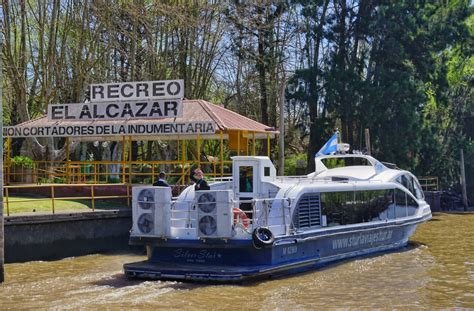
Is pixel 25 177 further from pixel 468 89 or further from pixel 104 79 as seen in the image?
pixel 468 89

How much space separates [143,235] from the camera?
50.4 feet

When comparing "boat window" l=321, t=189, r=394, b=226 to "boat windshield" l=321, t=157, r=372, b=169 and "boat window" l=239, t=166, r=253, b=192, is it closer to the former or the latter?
"boat window" l=239, t=166, r=253, b=192

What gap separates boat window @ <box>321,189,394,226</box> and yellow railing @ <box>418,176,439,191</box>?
18598 millimetres

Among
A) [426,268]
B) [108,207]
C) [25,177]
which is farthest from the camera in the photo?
[25,177]

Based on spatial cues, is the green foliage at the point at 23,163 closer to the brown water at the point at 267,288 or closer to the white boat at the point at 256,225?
the brown water at the point at 267,288

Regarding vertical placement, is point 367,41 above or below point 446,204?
above

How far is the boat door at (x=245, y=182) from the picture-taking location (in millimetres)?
17281

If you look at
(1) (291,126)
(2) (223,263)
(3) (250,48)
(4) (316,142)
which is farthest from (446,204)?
(2) (223,263)

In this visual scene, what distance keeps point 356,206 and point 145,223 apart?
5.90 metres

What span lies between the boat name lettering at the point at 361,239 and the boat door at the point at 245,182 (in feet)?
7.48

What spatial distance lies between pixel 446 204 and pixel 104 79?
61.2ft

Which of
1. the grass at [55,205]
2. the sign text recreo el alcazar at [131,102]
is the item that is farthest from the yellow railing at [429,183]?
the grass at [55,205]

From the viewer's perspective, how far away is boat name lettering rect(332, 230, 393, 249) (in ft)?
57.4

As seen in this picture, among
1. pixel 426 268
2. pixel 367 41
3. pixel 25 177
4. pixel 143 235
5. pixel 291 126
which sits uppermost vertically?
pixel 367 41
